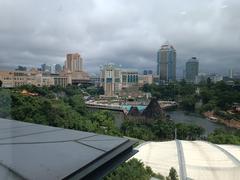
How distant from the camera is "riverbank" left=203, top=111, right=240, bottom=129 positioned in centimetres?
930

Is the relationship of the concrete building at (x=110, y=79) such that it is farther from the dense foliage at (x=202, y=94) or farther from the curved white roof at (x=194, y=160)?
the curved white roof at (x=194, y=160)

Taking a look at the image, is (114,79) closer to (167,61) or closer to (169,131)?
(167,61)

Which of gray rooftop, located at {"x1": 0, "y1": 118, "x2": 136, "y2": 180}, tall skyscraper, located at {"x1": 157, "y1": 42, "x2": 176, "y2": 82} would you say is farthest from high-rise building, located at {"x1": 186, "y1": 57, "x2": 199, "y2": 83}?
gray rooftop, located at {"x1": 0, "y1": 118, "x2": 136, "y2": 180}

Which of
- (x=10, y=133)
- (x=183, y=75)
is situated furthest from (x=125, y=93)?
(x=10, y=133)

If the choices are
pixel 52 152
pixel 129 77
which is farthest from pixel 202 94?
pixel 52 152

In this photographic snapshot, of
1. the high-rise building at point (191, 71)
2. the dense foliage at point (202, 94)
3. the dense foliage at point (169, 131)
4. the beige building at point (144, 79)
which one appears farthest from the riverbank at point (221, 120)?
the beige building at point (144, 79)

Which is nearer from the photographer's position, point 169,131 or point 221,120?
point 169,131

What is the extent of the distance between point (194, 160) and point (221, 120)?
22.7 ft

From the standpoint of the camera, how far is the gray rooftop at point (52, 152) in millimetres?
601

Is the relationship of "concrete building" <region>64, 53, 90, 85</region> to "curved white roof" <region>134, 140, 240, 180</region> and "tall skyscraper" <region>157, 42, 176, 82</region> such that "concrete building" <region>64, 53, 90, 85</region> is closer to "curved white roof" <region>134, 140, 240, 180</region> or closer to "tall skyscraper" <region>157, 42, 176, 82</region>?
"tall skyscraper" <region>157, 42, 176, 82</region>

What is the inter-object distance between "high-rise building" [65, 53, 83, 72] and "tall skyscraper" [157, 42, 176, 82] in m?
4.05

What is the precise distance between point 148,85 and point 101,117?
9632 mm

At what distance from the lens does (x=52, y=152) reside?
735 millimetres

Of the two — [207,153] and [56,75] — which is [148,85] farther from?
[207,153]
